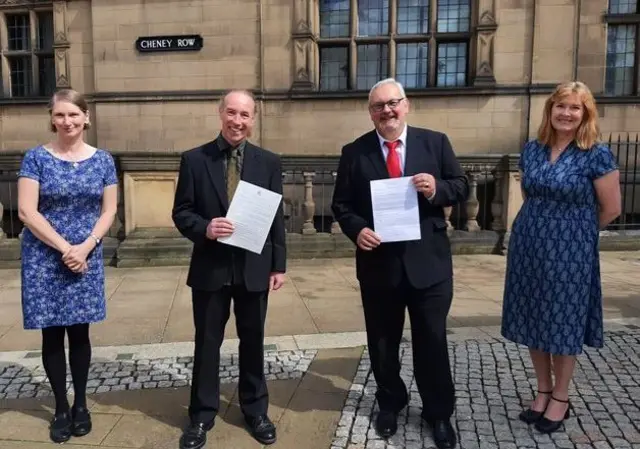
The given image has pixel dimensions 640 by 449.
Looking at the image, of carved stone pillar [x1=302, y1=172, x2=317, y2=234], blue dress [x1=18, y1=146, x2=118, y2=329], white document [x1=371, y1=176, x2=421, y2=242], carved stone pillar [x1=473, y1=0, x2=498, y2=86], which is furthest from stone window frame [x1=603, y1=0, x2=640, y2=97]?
blue dress [x1=18, y1=146, x2=118, y2=329]

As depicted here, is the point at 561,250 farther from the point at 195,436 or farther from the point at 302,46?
the point at 302,46

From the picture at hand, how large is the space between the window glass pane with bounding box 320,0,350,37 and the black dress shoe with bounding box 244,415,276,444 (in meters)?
8.98

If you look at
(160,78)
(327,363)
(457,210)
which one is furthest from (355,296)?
(160,78)

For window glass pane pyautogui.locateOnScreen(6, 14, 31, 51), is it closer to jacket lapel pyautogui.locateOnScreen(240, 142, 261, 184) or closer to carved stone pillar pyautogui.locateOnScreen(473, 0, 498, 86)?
carved stone pillar pyautogui.locateOnScreen(473, 0, 498, 86)

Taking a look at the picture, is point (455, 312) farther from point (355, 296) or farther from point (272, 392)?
point (272, 392)

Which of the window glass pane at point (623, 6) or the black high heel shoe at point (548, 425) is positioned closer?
the black high heel shoe at point (548, 425)

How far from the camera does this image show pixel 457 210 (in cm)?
937

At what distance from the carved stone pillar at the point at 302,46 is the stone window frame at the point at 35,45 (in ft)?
15.7

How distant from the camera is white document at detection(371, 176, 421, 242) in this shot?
263 cm

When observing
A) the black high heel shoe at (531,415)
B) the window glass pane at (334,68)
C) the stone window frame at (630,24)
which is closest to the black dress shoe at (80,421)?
the black high heel shoe at (531,415)

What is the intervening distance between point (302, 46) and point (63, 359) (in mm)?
8178

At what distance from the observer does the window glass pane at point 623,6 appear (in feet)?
32.7

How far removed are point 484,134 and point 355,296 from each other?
555 cm

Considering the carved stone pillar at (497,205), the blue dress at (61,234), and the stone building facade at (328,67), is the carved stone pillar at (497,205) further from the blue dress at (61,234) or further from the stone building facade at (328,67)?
the blue dress at (61,234)
